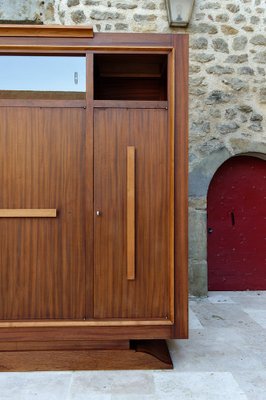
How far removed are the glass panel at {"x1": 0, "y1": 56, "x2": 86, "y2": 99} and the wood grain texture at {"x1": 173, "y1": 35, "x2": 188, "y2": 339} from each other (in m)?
0.70

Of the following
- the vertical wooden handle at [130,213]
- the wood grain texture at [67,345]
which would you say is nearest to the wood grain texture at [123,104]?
the vertical wooden handle at [130,213]

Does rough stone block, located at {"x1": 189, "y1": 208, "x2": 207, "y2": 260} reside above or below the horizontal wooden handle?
below

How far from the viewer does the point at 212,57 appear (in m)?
4.38

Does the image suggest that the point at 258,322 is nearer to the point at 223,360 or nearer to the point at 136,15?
the point at 223,360

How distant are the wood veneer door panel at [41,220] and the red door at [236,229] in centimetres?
242

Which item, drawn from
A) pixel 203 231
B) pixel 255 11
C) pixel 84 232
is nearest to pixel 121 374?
pixel 84 232

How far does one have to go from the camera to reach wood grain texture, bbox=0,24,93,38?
2.49 metres

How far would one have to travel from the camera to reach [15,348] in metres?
2.53

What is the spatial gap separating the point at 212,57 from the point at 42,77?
248 cm

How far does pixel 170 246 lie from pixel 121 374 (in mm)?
918

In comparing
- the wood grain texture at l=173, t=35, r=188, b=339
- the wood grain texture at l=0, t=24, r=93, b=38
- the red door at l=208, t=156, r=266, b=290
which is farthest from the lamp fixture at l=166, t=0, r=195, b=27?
the wood grain texture at l=0, t=24, r=93, b=38

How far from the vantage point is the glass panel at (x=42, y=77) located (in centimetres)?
264

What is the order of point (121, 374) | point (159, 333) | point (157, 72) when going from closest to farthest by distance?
1. point (121, 374)
2. point (159, 333)
3. point (157, 72)

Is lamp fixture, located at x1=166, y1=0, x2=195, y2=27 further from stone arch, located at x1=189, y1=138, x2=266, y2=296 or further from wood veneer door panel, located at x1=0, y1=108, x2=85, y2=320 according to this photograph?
wood veneer door panel, located at x1=0, y1=108, x2=85, y2=320
